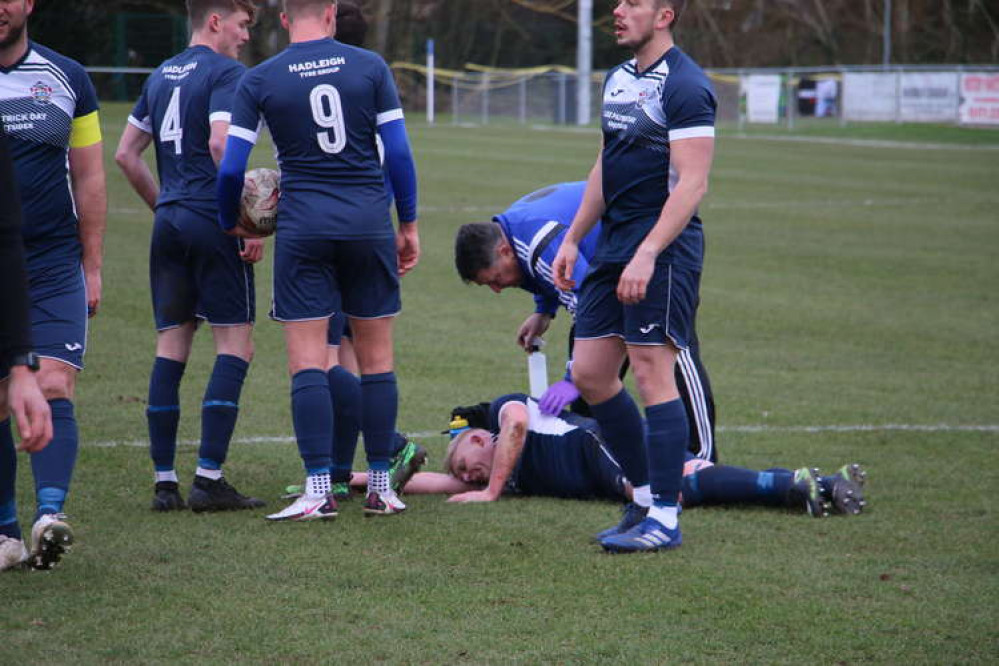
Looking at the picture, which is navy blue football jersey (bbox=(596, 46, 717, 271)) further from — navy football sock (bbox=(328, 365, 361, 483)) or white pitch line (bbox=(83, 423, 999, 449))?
white pitch line (bbox=(83, 423, 999, 449))

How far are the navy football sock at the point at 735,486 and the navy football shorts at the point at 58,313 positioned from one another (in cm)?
261

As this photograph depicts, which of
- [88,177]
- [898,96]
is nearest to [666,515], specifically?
[88,177]

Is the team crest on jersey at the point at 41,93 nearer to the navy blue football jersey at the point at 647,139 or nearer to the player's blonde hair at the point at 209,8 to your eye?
the player's blonde hair at the point at 209,8

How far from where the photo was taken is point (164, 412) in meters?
6.02

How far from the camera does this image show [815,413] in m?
8.24

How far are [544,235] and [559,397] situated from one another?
2.40 feet

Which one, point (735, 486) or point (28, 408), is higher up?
point (28, 408)

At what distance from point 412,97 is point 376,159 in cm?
4971

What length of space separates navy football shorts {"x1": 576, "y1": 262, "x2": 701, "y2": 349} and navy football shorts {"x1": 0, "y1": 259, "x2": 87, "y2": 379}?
1873mm

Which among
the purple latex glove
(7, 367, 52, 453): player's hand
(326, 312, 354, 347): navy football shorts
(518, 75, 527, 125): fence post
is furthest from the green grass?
(518, 75, 527, 125): fence post

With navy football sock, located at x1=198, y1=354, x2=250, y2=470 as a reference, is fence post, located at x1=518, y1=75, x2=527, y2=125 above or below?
above

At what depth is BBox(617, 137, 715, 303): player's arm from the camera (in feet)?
16.3

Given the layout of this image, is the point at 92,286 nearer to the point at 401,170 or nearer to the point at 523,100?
the point at 401,170

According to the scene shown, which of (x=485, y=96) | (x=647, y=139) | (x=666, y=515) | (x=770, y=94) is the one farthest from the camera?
(x=485, y=96)
